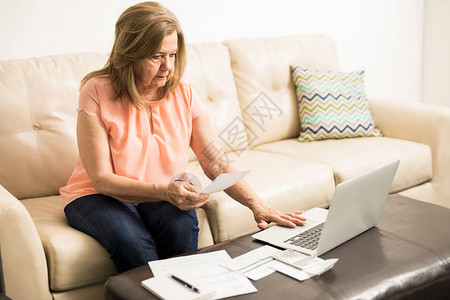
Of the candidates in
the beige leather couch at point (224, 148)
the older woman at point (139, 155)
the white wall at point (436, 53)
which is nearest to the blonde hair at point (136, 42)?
the older woman at point (139, 155)

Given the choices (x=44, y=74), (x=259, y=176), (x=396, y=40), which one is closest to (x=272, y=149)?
(x=259, y=176)

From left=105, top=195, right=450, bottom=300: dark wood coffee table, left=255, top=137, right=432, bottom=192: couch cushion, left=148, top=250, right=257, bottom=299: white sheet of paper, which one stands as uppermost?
left=148, top=250, right=257, bottom=299: white sheet of paper

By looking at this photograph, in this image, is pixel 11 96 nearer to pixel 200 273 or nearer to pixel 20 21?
pixel 20 21

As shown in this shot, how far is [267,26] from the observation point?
3230 mm

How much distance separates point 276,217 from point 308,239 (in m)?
0.17

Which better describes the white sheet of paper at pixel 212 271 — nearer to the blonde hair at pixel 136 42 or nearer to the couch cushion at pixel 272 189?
the couch cushion at pixel 272 189

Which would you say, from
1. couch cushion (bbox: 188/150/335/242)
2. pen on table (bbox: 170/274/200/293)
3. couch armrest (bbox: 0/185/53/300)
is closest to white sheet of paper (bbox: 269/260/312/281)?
pen on table (bbox: 170/274/200/293)

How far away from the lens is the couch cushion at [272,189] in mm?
1952

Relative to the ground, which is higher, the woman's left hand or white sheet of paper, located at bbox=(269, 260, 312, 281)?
white sheet of paper, located at bbox=(269, 260, 312, 281)

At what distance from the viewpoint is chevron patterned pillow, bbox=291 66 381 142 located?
2.74 m

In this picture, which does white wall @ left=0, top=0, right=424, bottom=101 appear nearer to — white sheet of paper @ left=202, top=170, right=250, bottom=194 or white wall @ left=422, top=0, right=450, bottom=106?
white wall @ left=422, top=0, right=450, bottom=106

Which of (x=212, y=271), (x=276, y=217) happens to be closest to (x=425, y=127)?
(x=276, y=217)

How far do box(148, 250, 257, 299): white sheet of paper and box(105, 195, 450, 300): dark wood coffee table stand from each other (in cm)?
3

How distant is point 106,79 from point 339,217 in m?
0.90
